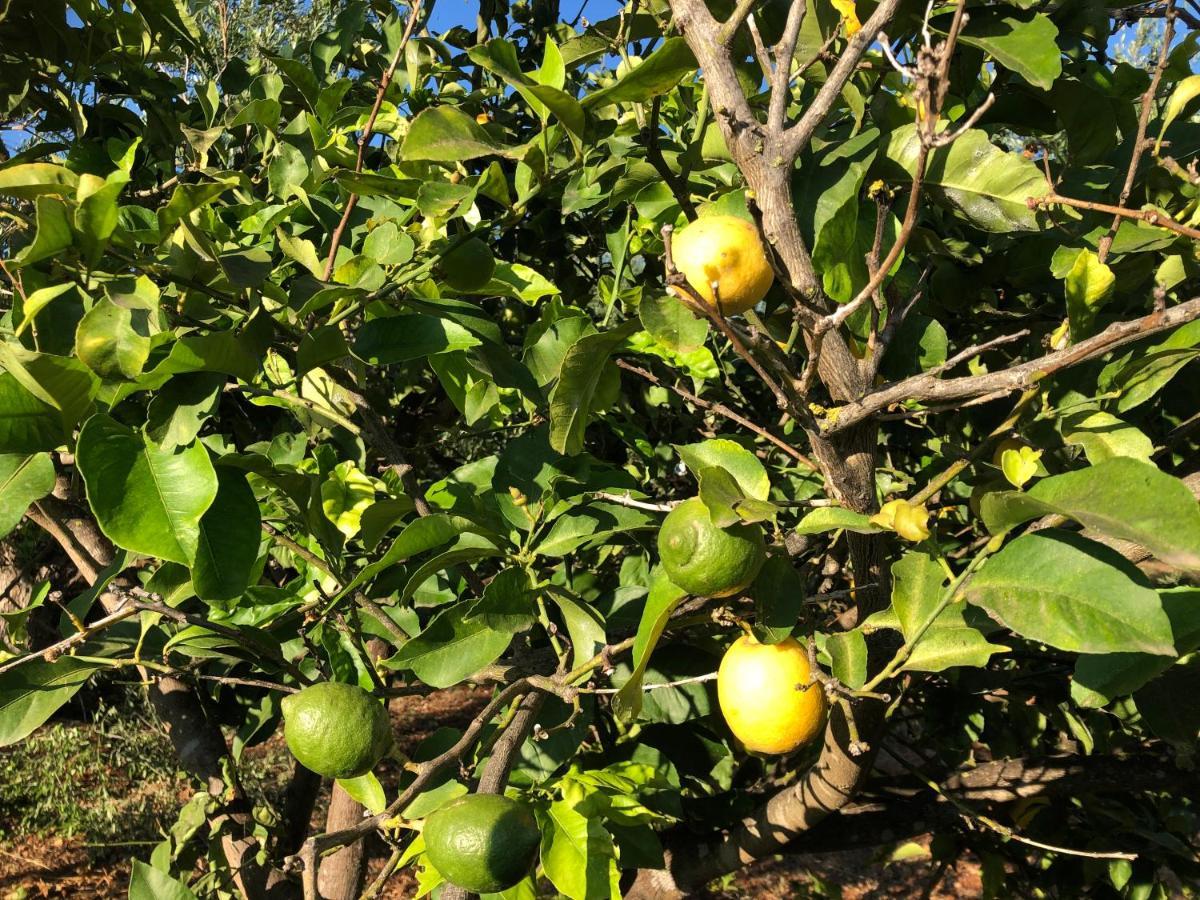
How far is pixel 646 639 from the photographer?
732 mm

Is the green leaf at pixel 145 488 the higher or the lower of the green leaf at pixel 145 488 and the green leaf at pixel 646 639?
the higher

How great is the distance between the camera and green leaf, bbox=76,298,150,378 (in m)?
0.65

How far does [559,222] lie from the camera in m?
1.86

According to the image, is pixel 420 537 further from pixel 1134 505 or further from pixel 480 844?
pixel 1134 505

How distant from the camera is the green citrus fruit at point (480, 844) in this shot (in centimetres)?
73

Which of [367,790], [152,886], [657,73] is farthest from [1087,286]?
[152,886]

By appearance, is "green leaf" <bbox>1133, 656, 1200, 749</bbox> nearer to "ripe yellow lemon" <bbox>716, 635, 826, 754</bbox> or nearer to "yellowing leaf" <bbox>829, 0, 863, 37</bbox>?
"ripe yellow lemon" <bbox>716, 635, 826, 754</bbox>

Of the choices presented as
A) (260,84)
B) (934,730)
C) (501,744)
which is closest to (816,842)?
(934,730)

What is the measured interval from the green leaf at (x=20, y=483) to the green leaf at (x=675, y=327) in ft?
1.65

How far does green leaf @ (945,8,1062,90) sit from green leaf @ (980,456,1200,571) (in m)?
0.35

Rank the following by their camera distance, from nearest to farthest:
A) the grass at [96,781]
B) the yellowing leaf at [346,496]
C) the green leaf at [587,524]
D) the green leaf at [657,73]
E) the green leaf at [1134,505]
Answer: the green leaf at [1134,505] → the green leaf at [657,73] → the green leaf at [587,524] → the yellowing leaf at [346,496] → the grass at [96,781]

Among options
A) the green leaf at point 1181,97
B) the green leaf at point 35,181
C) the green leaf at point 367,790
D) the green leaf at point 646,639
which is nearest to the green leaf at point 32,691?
the green leaf at point 367,790

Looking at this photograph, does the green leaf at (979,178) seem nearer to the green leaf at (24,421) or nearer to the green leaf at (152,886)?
the green leaf at (24,421)

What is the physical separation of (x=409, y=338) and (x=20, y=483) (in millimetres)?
361
